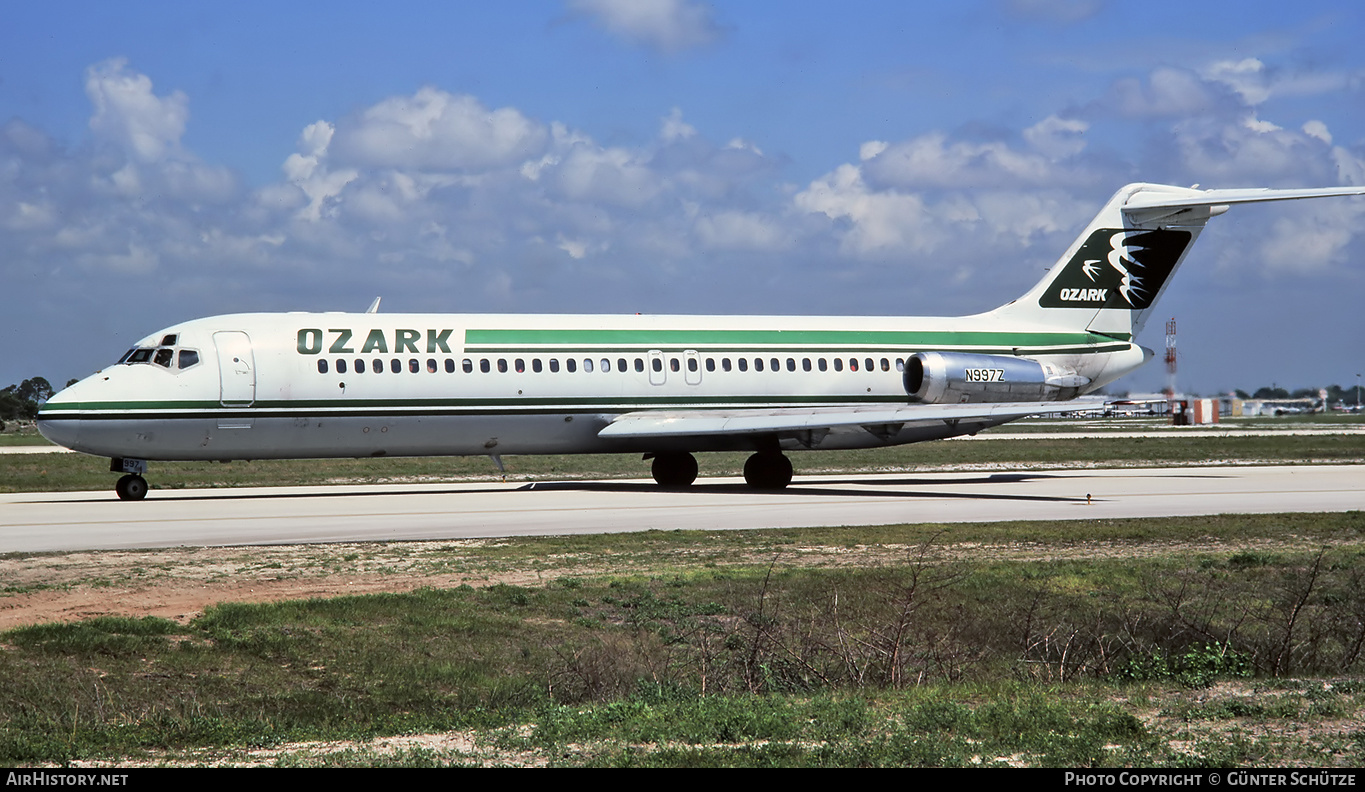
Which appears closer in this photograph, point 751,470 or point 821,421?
point 821,421

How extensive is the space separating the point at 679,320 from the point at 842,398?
482 centimetres

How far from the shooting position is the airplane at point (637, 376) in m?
28.7

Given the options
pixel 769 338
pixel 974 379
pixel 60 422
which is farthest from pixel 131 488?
pixel 974 379

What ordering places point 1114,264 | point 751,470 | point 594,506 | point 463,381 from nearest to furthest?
point 594,506 < point 463,381 < point 751,470 < point 1114,264

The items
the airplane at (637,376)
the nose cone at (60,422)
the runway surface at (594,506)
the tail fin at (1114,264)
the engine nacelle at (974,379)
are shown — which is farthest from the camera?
the tail fin at (1114,264)

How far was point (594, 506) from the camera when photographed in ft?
89.4

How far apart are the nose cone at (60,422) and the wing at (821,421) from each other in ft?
38.3

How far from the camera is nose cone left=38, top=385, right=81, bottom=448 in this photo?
27.3 meters

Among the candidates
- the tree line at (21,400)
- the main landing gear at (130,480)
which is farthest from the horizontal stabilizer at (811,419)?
the tree line at (21,400)

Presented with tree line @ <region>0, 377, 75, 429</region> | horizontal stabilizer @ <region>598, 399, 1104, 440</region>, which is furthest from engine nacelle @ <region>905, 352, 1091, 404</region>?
A: tree line @ <region>0, 377, 75, 429</region>

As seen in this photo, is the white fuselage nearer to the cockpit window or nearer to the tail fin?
Answer: the cockpit window

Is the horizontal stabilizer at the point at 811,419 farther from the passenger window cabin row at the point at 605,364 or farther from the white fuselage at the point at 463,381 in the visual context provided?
the passenger window cabin row at the point at 605,364

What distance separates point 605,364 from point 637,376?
2.89 feet

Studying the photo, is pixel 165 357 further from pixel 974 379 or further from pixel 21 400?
pixel 21 400
